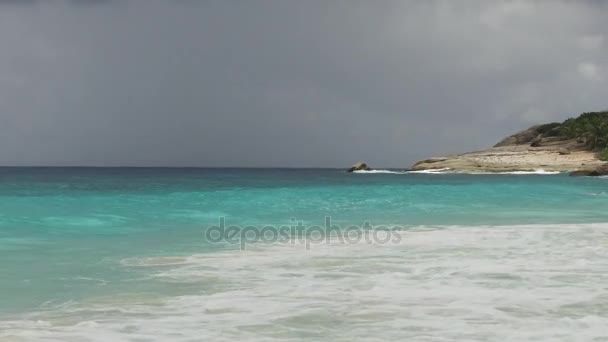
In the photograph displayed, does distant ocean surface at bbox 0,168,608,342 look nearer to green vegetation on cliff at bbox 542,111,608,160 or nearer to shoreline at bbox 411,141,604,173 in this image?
shoreline at bbox 411,141,604,173

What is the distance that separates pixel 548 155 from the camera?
12144cm

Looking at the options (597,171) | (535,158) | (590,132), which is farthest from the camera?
(535,158)

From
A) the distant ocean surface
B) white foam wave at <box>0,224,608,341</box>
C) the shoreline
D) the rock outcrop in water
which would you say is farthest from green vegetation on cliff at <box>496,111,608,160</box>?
white foam wave at <box>0,224,608,341</box>

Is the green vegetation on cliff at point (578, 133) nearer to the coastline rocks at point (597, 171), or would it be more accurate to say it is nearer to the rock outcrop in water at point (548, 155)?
the rock outcrop in water at point (548, 155)

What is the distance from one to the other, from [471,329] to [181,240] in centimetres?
1289

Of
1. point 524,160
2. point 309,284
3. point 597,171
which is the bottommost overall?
point 309,284

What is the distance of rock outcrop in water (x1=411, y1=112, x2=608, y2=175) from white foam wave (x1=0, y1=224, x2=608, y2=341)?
321 feet

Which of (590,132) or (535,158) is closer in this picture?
(590,132)

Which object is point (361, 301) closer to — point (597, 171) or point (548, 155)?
point (597, 171)

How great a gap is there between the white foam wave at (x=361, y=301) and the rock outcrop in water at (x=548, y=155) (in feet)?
321

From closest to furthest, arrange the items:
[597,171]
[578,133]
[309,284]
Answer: [309,284]
[597,171]
[578,133]

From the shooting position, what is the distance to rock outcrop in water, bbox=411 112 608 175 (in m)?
114

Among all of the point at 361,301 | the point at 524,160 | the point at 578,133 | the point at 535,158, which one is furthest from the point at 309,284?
the point at 578,133

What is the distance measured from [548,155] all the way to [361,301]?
12050cm
